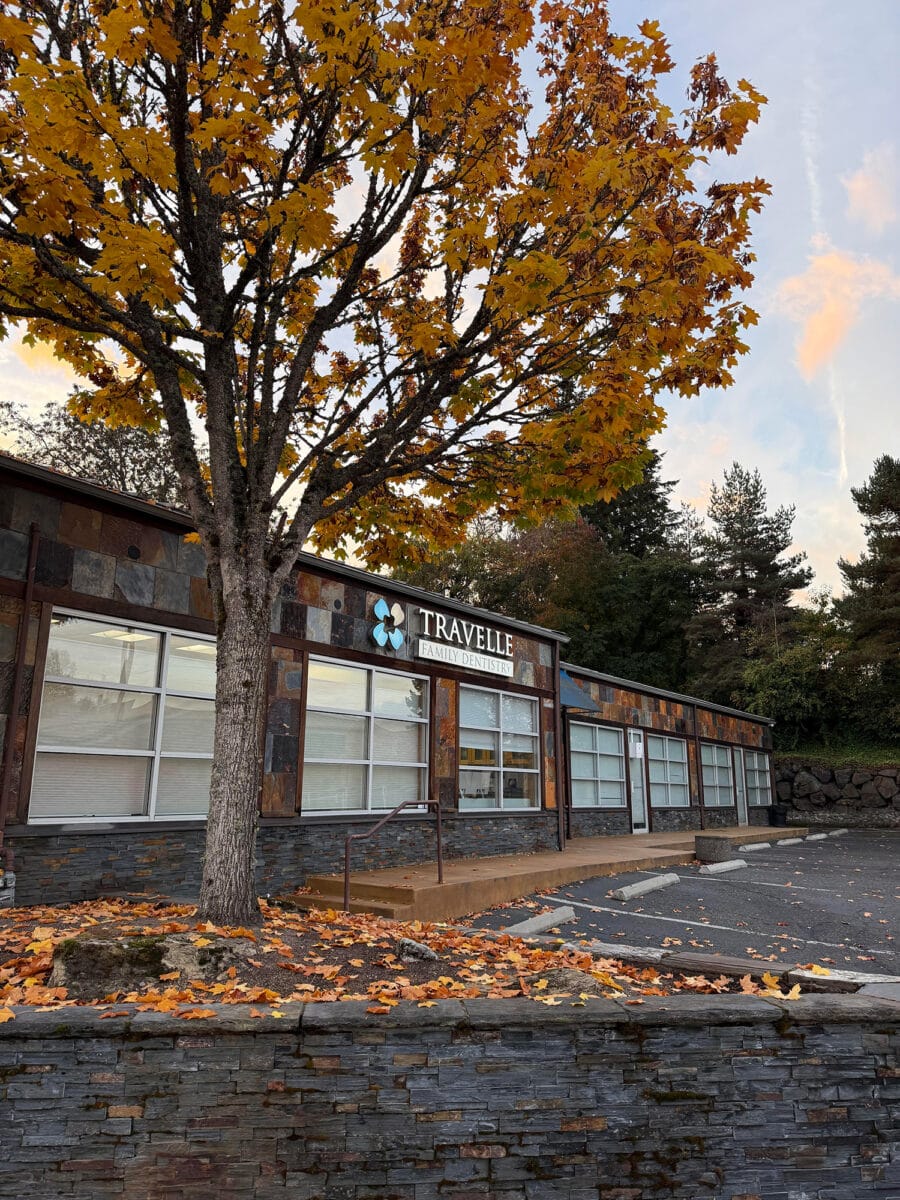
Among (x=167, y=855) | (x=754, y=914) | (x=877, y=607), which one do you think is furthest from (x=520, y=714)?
(x=877, y=607)

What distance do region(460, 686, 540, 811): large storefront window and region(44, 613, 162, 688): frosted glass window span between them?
502cm

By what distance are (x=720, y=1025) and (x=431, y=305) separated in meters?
5.85

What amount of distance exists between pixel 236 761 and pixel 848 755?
29.2 m

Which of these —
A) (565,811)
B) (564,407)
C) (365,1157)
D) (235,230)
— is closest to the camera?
(365,1157)

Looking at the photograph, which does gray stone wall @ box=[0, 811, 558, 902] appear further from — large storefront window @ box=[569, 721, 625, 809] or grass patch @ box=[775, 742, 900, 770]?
grass patch @ box=[775, 742, 900, 770]

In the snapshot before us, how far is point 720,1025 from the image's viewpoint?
3.80 meters

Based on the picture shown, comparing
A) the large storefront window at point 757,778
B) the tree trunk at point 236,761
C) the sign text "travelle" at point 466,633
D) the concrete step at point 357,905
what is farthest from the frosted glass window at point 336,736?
the large storefront window at point 757,778

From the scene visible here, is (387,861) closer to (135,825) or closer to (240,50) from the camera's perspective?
(135,825)

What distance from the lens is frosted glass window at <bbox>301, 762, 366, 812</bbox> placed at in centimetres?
872

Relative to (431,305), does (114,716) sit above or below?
below

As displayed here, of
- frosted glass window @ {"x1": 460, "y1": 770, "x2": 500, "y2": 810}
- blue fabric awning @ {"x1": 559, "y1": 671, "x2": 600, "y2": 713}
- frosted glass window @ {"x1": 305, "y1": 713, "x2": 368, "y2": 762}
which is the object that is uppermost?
blue fabric awning @ {"x1": 559, "y1": 671, "x2": 600, "y2": 713}

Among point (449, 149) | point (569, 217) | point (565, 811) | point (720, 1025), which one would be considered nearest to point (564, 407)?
point (569, 217)

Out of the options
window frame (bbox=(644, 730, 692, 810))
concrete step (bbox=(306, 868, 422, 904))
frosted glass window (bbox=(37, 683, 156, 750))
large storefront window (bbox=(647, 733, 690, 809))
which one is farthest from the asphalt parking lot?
large storefront window (bbox=(647, 733, 690, 809))

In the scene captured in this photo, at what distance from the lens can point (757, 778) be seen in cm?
2652
